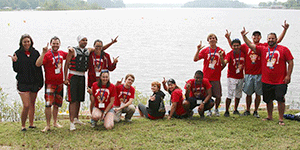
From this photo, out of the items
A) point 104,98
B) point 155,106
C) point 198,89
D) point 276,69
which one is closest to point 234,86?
point 198,89

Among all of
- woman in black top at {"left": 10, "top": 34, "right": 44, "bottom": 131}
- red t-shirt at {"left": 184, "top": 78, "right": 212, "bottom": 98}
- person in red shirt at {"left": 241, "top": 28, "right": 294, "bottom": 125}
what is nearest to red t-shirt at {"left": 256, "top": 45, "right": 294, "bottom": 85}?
person in red shirt at {"left": 241, "top": 28, "right": 294, "bottom": 125}

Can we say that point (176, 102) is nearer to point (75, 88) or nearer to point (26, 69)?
point (75, 88)

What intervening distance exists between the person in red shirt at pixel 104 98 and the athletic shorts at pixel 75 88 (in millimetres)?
239

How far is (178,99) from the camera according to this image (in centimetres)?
688

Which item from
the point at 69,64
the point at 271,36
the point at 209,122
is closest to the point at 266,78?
the point at 271,36

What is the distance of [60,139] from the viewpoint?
5.67 m

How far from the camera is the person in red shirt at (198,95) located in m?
6.82

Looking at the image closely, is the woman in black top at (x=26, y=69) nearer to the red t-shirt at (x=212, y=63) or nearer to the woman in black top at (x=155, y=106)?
the woman in black top at (x=155, y=106)

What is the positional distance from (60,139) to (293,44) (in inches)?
1086

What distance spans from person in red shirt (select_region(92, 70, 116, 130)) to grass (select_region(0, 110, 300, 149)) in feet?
0.60

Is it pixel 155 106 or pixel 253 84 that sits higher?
pixel 253 84

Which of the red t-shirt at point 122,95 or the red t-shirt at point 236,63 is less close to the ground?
the red t-shirt at point 236,63

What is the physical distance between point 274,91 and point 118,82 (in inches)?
119

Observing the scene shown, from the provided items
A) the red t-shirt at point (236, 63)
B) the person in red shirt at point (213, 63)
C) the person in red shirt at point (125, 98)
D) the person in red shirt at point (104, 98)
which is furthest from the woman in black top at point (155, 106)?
the red t-shirt at point (236, 63)
